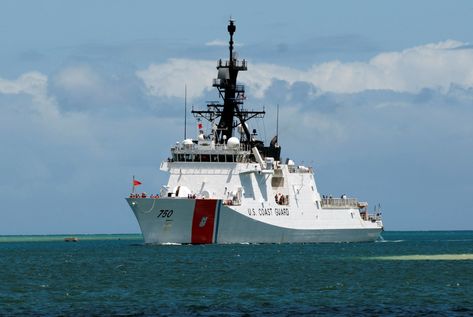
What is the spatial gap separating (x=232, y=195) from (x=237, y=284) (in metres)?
33.5

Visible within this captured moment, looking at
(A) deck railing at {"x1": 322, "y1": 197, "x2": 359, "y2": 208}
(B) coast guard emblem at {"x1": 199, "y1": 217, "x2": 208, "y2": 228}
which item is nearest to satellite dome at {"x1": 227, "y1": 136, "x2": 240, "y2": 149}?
(B) coast guard emblem at {"x1": 199, "y1": 217, "x2": 208, "y2": 228}

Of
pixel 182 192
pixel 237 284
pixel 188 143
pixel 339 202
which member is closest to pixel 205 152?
pixel 188 143

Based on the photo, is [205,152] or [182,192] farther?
[205,152]

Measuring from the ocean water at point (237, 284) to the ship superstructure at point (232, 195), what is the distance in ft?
11.4

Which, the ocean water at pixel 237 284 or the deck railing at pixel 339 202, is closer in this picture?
the ocean water at pixel 237 284

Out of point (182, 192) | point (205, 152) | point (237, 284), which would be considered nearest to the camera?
point (237, 284)

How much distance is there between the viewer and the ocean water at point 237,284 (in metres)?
47.4

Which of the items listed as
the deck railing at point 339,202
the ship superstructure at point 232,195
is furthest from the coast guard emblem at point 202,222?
the deck railing at point 339,202

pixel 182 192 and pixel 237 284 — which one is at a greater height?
pixel 182 192

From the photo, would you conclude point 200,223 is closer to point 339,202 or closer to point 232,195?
point 232,195

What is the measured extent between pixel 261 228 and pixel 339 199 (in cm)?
1581

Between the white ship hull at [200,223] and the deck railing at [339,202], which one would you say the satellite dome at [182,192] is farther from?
the deck railing at [339,202]

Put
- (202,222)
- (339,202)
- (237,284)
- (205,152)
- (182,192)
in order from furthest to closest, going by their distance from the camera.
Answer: (339,202) < (205,152) < (182,192) < (202,222) < (237,284)

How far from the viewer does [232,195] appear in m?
A: 91.8
